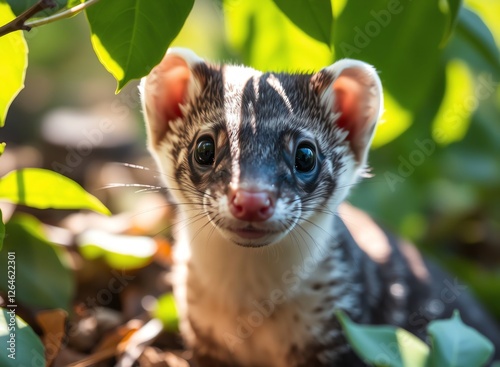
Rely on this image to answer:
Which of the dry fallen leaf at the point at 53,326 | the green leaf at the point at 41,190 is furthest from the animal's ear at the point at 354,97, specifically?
the dry fallen leaf at the point at 53,326

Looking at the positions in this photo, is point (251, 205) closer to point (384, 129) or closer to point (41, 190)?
point (41, 190)

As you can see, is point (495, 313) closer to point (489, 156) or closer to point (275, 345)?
point (489, 156)

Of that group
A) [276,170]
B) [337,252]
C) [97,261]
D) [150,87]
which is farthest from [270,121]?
[97,261]

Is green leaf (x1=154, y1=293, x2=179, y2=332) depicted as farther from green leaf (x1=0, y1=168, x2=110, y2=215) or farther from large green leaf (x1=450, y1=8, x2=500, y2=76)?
large green leaf (x1=450, y1=8, x2=500, y2=76)

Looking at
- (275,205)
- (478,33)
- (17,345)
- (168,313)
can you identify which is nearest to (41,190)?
(17,345)

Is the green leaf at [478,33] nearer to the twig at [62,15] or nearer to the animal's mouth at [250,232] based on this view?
the animal's mouth at [250,232]

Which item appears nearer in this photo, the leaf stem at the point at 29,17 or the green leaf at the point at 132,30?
the leaf stem at the point at 29,17

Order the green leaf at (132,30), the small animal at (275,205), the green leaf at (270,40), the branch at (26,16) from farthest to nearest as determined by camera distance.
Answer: the green leaf at (270,40) < the small animal at (275,205) < the green leaf at (132,30) < the branch at (26,16)
